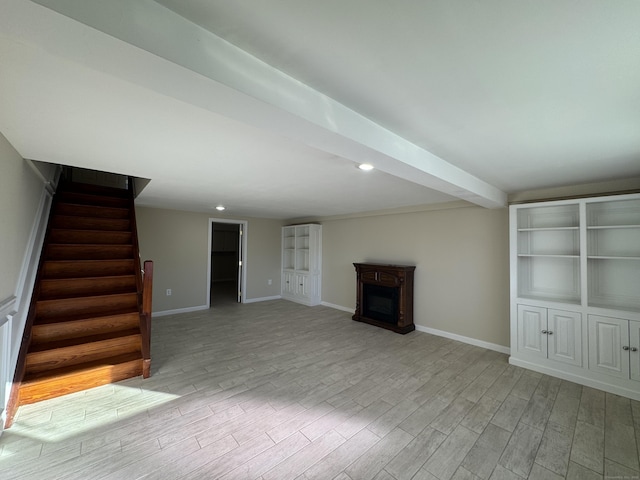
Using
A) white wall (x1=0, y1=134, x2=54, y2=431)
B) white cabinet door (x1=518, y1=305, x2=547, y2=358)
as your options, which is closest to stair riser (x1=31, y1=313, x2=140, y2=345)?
white wall (x1=0, y1=134, x2=54, y2=431)

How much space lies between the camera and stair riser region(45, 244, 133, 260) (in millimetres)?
3211

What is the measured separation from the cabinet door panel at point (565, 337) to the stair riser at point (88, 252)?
17.9 feet

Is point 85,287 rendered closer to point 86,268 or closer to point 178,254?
point 86,268

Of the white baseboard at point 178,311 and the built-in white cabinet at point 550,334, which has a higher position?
the built-in white cabinet at point 550,334

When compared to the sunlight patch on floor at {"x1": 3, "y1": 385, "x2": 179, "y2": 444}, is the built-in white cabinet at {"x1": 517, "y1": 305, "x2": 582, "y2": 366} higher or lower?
higher

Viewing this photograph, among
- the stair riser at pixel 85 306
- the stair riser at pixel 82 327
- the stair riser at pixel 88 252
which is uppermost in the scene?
the stair riser at pixel 88 252

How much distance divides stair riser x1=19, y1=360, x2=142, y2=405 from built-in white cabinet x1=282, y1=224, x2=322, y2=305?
3.80 metres

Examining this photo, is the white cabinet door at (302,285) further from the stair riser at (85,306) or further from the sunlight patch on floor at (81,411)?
the sunlight patch on floor at (81,411)

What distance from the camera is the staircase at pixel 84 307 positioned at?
2.47 m

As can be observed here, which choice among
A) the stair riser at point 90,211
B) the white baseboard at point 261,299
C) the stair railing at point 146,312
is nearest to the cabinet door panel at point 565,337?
the stair railing at point 146,312

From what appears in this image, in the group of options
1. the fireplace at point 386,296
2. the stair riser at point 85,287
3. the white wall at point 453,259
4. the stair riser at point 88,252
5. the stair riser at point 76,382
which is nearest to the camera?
the stair riser at point 76,382

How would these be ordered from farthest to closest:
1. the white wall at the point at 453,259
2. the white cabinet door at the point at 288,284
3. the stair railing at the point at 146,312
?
the white cabinet door at the point at 288,284 < the white wall at the point at 453,259 < the stair railing at the point at 146,312

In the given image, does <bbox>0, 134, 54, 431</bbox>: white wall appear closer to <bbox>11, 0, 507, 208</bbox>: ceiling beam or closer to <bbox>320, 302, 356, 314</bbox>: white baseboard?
<bbox>11, 0, 507, 208</bbox>: ceiling beam

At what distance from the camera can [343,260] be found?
574 centimetres
